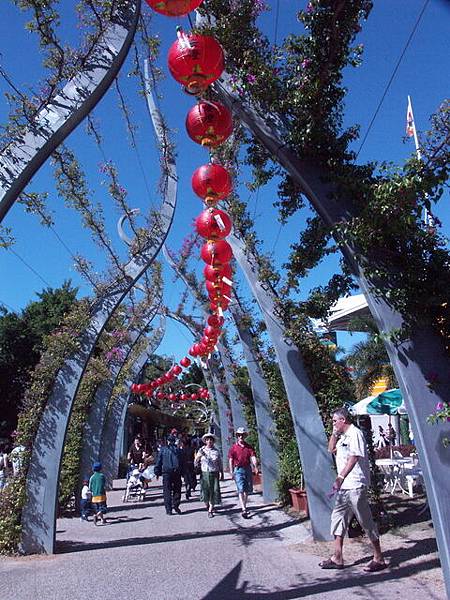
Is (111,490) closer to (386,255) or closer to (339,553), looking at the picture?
(339,553)

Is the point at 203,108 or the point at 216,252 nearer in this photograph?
the point at 203,108

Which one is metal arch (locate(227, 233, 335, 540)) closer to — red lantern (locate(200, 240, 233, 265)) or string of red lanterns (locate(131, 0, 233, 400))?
red lantern (locate(200, 240, 233, 265))

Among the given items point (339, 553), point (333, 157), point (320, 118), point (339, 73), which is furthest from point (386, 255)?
point (339, 553)

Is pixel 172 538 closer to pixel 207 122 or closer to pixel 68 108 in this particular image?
pixel 207 122

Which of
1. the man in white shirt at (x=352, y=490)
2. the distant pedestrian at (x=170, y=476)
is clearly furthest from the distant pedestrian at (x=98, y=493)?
the man in white shirt at (x=352, y=490)

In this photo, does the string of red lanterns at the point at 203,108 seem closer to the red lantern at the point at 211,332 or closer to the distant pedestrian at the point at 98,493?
the red lantern at the point at 211,332

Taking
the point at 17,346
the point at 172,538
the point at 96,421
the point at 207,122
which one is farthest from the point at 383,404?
the point at 17,346

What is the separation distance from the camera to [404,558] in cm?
584

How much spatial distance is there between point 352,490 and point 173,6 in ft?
15.8

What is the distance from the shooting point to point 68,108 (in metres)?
4.69

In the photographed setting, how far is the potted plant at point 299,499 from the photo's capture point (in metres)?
9.59

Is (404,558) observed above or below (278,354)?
below

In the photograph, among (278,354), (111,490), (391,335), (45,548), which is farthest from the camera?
(111,490)

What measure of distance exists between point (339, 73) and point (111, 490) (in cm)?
1583
